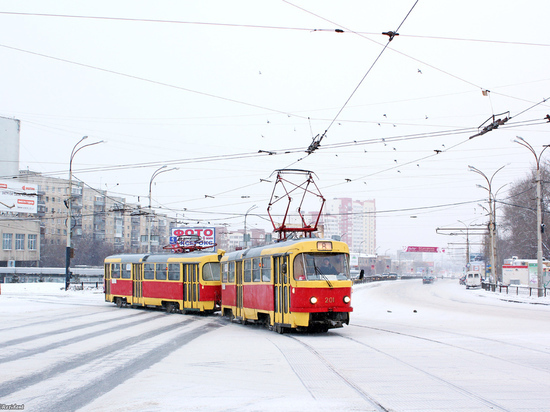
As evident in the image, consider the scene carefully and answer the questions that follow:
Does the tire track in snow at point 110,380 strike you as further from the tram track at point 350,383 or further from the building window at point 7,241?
the building window at point 7,241

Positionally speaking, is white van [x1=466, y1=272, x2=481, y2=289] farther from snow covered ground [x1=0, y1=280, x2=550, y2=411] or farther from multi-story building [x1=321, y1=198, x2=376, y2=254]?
multi-story building [x1=321, y1=198, x2=376, y2=254]

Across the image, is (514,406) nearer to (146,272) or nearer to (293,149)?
(293,149)

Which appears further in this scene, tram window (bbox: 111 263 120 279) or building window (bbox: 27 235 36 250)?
building window (bbox: 27 235 36 250)

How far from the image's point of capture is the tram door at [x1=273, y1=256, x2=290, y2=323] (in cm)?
1638

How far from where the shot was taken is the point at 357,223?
174 metres

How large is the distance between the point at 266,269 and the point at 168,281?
10.1 meters

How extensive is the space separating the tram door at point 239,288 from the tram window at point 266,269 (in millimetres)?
Answer: 2468

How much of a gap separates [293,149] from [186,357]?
11850 millimetres

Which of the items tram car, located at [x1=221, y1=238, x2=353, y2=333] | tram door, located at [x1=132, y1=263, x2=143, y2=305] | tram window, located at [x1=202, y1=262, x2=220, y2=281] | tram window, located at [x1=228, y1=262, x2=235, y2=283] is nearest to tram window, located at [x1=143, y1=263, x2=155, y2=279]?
tram door, located at [x1=132, y1=263, x2=143, y2=305]

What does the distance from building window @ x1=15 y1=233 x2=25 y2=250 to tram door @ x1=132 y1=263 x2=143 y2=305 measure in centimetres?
5392

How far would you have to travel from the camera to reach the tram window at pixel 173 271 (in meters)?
26.4

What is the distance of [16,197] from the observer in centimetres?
5203

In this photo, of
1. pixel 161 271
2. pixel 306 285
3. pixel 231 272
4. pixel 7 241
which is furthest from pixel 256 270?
pixel 7 241

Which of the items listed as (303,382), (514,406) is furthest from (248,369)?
(514,406)
